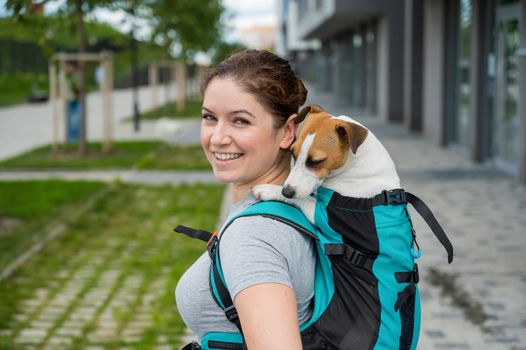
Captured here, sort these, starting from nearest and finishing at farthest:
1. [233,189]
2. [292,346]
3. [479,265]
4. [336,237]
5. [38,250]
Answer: [292,346]
[336,237]
[233,189]
[479,265]
[38,250]

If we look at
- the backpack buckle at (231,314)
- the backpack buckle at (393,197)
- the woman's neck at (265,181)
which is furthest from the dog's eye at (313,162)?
the backpack buckle at (231,314)

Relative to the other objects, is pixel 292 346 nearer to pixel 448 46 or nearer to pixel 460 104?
pixel 460 104

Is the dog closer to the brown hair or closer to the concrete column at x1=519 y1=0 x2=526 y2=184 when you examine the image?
the brown hair

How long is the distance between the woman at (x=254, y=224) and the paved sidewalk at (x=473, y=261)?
3.87m

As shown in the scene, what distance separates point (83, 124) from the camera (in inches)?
707

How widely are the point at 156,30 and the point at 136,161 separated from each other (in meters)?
15.3

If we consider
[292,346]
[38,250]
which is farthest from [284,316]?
[38,250]

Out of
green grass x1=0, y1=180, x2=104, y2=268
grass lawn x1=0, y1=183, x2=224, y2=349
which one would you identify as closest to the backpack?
grass lawn x1=0, y1=183, x2=224, y2=349

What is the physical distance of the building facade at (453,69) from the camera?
47.1 ft

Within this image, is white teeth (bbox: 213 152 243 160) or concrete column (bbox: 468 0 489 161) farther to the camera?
concrete column (bbox: 468 0 489 161)

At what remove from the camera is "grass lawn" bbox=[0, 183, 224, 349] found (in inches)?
245

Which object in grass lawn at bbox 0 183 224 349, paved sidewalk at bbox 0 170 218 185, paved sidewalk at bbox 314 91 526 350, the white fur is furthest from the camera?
paved sidewalk at bbox 0 170 218 185

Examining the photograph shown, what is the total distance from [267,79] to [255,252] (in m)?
0.48

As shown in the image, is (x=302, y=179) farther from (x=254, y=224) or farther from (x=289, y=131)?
(x=254, y=224)
